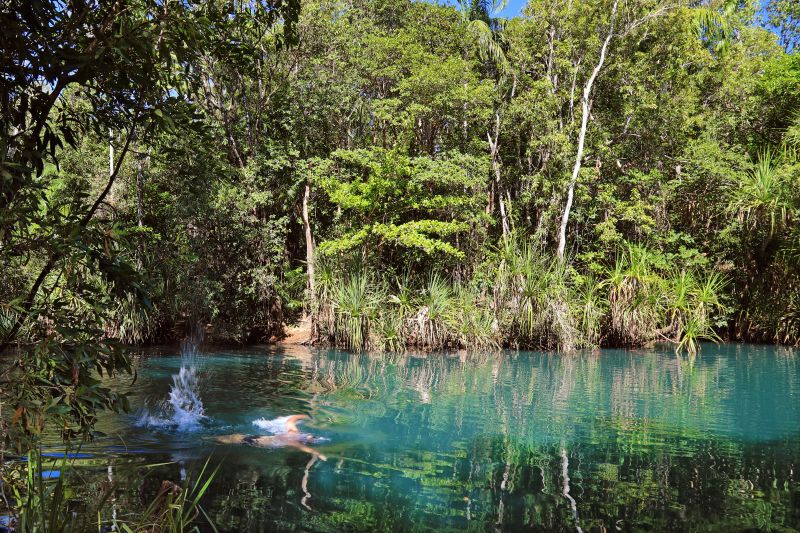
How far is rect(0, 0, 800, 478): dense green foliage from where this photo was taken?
633 inches

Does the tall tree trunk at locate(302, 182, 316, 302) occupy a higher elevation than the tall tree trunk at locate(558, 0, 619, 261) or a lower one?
lower

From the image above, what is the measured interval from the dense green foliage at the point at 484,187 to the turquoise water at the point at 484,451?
4378 millimetres

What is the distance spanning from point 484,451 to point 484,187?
13621mm

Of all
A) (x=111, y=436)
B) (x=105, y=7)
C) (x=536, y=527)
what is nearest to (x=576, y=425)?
(x=536, y=527)

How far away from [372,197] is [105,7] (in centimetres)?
1387

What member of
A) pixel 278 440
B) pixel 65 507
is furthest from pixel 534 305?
pixel 65 507

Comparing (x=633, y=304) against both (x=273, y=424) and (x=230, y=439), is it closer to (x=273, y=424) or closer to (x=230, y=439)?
(x=273, y=424)

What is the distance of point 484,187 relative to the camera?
19266 mm

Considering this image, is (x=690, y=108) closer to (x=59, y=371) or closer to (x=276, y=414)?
(x=276, y=414)

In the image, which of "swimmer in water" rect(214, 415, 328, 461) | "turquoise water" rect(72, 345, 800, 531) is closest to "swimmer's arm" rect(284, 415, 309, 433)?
"swimmer in water" rect(214, 415, 328, 461)

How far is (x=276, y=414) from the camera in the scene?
26.8 ft

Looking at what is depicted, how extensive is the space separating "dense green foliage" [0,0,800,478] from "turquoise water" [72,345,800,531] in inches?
172

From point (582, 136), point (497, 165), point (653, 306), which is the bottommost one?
point (653, 306)

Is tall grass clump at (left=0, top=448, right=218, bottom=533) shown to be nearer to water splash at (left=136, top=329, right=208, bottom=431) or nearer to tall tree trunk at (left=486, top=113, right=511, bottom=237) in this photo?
water splash at (left=136, top=329, right=208, bottom=431)
